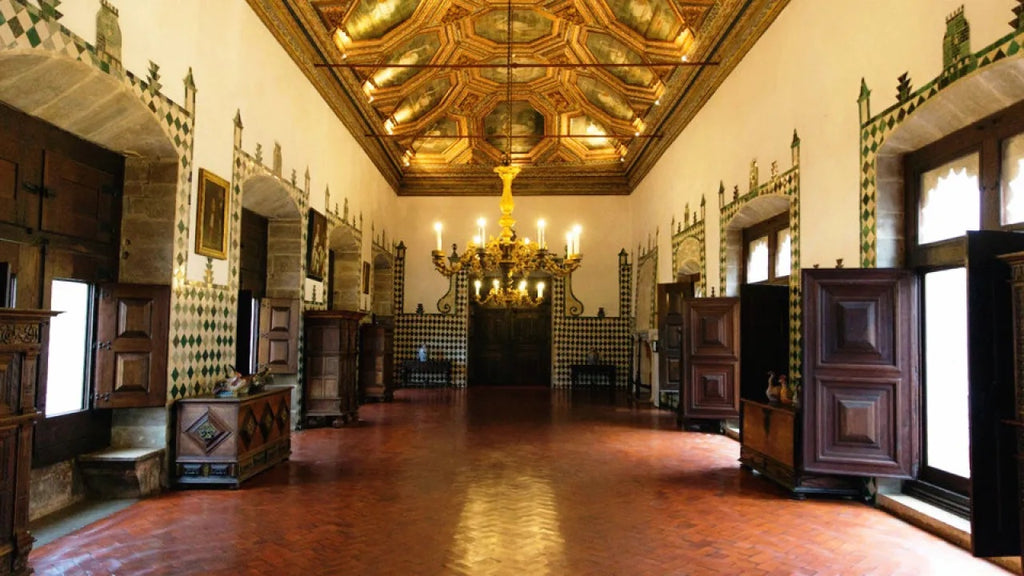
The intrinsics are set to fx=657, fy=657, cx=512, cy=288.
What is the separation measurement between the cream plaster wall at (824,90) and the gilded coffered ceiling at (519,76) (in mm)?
618

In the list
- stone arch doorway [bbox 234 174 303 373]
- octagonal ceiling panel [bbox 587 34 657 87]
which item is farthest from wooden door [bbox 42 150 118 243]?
octagonal ceiling panel [bbox 587 34 657 87]

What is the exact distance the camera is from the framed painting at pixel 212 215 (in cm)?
645

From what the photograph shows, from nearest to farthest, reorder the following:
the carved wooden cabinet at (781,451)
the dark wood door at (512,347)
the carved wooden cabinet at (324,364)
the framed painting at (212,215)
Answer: the carved wooden cabinet at (781,451) → the framed painting at (212,215) → the carved wooden cabinet at (324,364) → the dark wood door at (512,347)

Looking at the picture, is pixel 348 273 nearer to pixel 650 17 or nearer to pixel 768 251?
pixel 650 17

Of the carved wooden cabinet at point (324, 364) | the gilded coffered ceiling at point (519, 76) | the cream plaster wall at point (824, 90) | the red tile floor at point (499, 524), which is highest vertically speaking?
the gilded coffered ceiling at point (519, 76)

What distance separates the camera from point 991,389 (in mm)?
3824

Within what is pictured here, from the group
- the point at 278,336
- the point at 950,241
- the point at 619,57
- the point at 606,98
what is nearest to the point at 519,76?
the point at 606,98

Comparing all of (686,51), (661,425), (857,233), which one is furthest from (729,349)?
(686,51)

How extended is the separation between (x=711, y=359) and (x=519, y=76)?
783cm

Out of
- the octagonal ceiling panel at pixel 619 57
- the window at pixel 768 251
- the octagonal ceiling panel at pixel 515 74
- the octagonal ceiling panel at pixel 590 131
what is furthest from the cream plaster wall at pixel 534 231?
the window at pixel 768 251

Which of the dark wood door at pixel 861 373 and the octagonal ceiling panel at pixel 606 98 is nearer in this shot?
the dark wood door at pixel 861 373

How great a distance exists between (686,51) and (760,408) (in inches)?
226

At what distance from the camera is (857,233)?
19.6ft

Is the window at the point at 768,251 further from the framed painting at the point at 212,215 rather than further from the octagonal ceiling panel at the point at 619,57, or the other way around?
the framed painting at the point at 212,215
